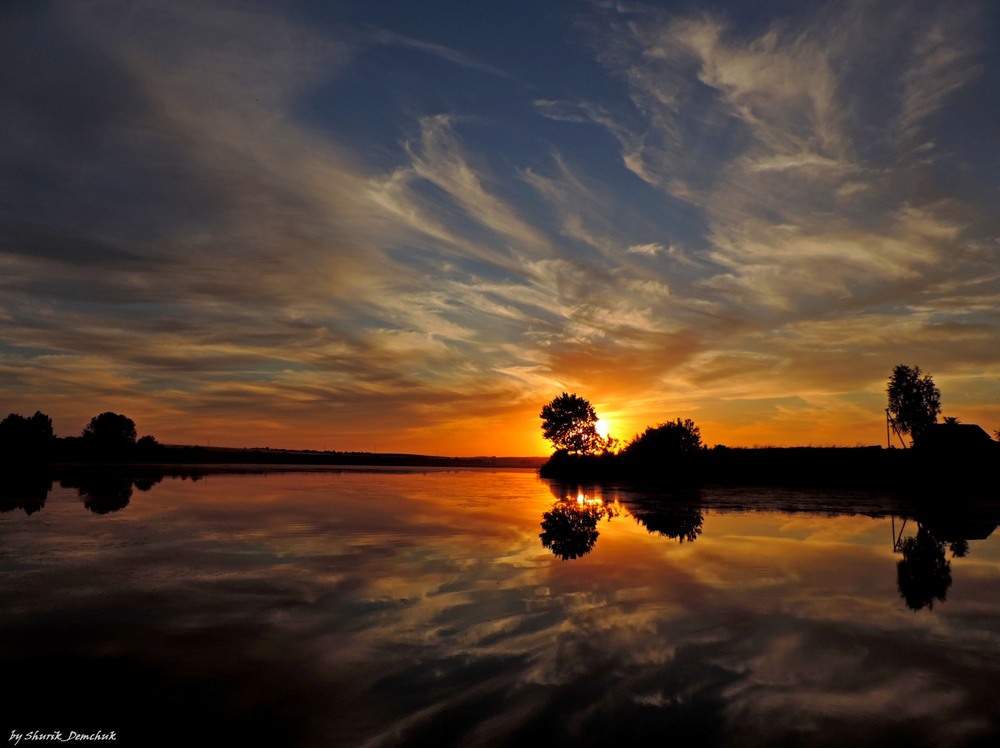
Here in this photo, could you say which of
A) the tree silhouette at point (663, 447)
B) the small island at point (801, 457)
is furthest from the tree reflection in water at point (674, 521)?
the tree silhouette at point (663, 447)

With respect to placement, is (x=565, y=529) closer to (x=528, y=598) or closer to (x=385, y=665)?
(x=528, y=598)

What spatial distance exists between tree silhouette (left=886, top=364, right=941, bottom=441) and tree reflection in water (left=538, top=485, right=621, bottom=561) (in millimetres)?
66392

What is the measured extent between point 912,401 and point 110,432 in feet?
634

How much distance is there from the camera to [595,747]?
19.4 feet

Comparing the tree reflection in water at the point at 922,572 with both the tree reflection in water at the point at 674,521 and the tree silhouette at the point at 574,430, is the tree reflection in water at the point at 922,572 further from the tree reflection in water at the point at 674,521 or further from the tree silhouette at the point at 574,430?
the tree silhouette at the point at 574,430

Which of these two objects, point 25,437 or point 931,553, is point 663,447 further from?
point 25,437

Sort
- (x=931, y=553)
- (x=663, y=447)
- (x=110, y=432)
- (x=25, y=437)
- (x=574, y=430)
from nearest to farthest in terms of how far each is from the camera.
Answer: (x=931, y=553)
(x=663, y=447)
(x=574, y=430)
(x=25, y=437)
(x=110, y=432)

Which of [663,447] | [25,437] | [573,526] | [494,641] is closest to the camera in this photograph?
[494,641]

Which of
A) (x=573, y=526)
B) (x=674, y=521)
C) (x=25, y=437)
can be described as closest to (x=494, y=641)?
(x=573, y=526)

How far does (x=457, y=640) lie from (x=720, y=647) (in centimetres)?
442

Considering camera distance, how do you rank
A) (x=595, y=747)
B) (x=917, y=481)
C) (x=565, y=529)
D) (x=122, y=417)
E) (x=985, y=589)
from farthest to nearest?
(x=122, y=417)
(x=917, y=481)
(x=565, y=529)
(x=985, y=589)
(x=595, y=747)

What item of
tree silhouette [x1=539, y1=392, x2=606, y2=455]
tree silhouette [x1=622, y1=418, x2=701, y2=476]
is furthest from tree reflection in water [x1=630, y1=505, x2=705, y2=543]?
tree silhouette [x1=539, y1=392, x2=606, y2=455]

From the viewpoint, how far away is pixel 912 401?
267 ft

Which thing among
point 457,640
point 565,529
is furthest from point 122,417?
point 457,640
